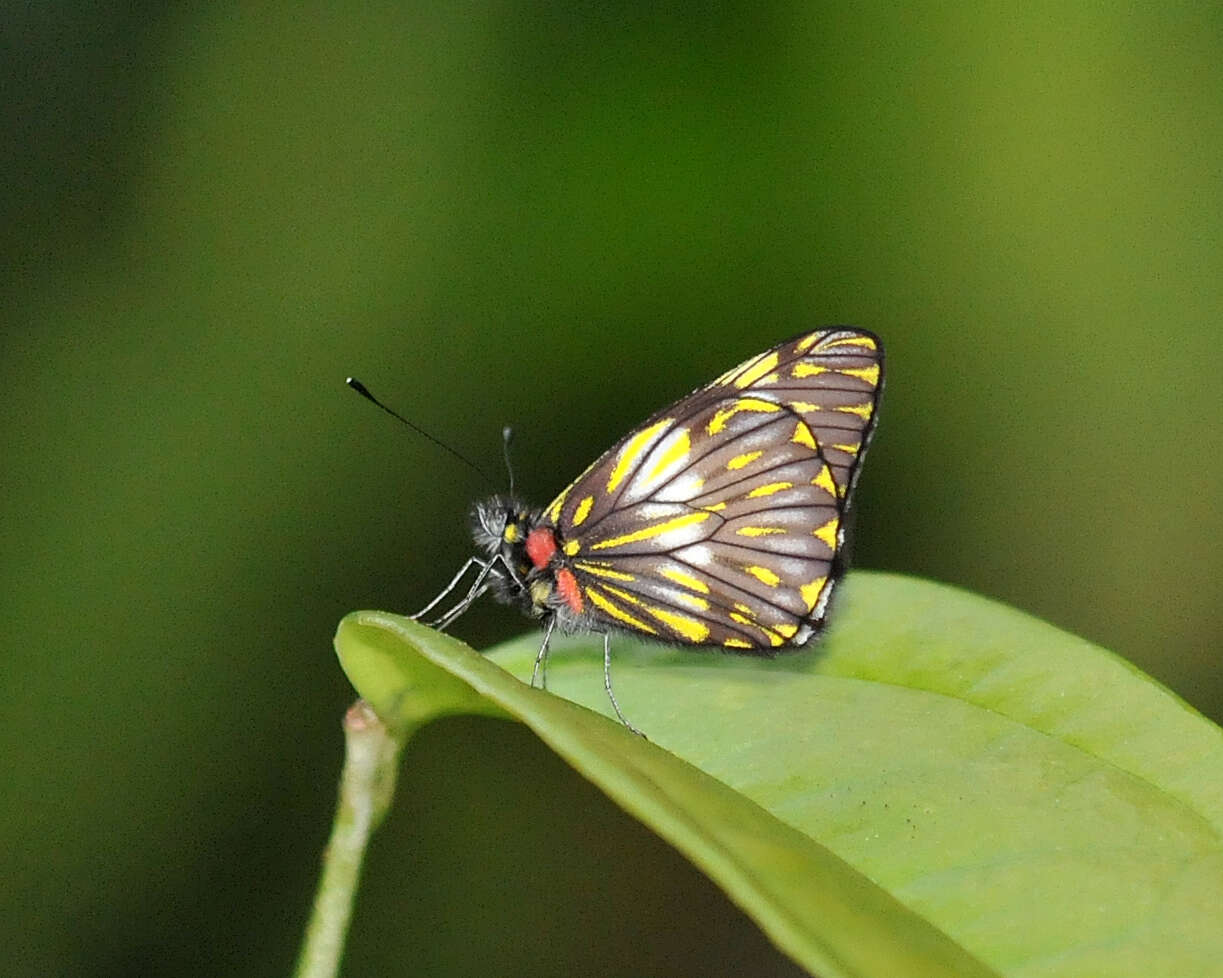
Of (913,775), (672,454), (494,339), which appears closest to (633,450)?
(672,454)

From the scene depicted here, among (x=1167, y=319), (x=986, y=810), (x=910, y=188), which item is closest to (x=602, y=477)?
(x=986, y=810)

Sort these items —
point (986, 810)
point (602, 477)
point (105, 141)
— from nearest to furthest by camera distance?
1. point (986, 810)
2. point (602, 477)
3. point (105, 141)

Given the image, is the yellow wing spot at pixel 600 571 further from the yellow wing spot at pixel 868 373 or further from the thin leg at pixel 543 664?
the yellow wing spot at pixel 868 373

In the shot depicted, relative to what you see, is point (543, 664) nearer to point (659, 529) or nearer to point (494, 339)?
point (659, 529)

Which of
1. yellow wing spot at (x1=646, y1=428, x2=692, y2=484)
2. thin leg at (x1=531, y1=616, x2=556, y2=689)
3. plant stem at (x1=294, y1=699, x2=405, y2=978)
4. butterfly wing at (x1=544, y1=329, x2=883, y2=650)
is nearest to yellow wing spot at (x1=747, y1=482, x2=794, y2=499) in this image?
butterfly wing at (x1=544, y1=329, x2=883, y2=650)

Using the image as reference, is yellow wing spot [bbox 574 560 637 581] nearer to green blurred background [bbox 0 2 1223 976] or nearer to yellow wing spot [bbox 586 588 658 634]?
yellow wing spot [bbox 586 588 658 634]

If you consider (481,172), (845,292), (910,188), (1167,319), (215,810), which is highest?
(481,172)

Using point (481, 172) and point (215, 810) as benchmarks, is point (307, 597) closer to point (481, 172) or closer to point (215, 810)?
point (215, 810)
